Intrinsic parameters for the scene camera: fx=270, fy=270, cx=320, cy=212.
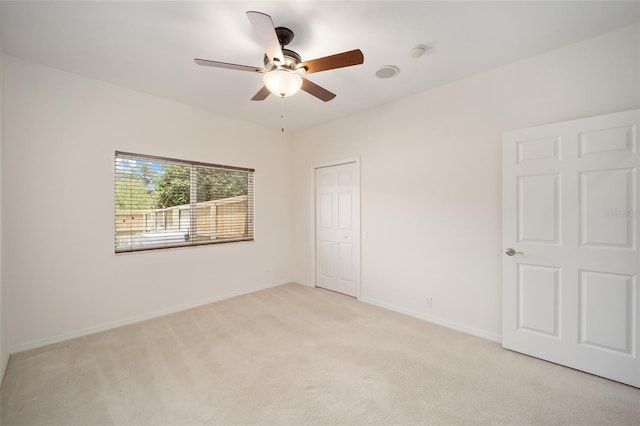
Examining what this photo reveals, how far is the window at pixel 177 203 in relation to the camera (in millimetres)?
3242

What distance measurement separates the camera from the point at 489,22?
211 cm

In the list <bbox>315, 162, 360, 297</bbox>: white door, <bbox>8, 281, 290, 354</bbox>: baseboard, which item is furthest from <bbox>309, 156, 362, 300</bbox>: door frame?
<bbox>8, 281, 290, 354</bbox>: baseboard

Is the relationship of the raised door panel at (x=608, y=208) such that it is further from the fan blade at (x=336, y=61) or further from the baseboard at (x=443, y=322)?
the fan blade at (x=336, y=61)

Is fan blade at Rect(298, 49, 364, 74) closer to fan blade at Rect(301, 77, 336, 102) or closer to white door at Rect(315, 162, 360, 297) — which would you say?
fan blade at Rect(301, 77, 336, 102)

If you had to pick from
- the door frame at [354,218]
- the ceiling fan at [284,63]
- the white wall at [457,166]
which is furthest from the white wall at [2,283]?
the white wall at [457,166]

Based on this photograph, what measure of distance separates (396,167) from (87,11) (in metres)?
3.27

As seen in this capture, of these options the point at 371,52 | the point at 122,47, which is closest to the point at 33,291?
the point at 122,47

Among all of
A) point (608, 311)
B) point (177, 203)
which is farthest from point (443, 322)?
point (177, 203)

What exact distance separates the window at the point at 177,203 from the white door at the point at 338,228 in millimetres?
1205

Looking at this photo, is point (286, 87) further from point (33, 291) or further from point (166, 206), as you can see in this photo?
point (33, 291)

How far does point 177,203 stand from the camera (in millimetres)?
3654

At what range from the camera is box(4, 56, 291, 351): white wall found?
2578 millimetres

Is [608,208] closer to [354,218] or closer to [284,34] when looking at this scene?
[354,218]

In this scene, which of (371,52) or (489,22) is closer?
(489,22)
